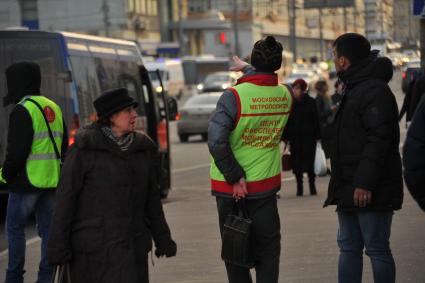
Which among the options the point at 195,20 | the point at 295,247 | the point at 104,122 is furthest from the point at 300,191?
the point at 195,20

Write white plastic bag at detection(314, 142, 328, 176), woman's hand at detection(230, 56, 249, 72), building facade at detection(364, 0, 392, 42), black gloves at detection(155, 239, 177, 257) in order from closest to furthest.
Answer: black gloves at detection(155, 239, 177, 257) < woman's hand at detection(230, 56, 249, 72) < white plastic bag at detection(314, 142, 328, 176) < building facade at detection(364, 0, 392, 42)

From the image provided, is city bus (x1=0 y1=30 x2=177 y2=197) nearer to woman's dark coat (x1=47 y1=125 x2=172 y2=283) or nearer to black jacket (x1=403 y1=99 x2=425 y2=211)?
woman's dark coat (x1=47 y1=125 x2=172 y2=283)

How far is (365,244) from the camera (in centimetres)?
746

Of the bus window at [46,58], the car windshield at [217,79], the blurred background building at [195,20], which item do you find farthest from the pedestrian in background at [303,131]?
the car windshield at [217,79]

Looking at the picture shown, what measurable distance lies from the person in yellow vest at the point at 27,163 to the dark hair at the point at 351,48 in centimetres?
263

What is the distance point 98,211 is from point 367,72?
189 cm

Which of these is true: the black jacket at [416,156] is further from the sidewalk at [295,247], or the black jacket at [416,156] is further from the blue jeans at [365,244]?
the sidewalk at [295,247]

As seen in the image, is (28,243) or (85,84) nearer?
(28,243)

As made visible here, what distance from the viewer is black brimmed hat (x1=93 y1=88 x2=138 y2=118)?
21.5ft

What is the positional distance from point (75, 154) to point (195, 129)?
28387 mm

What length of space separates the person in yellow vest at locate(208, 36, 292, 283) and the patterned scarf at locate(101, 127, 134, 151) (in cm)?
87

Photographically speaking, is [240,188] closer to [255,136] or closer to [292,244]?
[255,136]

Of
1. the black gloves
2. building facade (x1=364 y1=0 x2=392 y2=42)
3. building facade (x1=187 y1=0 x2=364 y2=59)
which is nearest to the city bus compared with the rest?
the black gloves

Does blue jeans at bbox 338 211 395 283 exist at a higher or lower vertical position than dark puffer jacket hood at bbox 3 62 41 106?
lower
